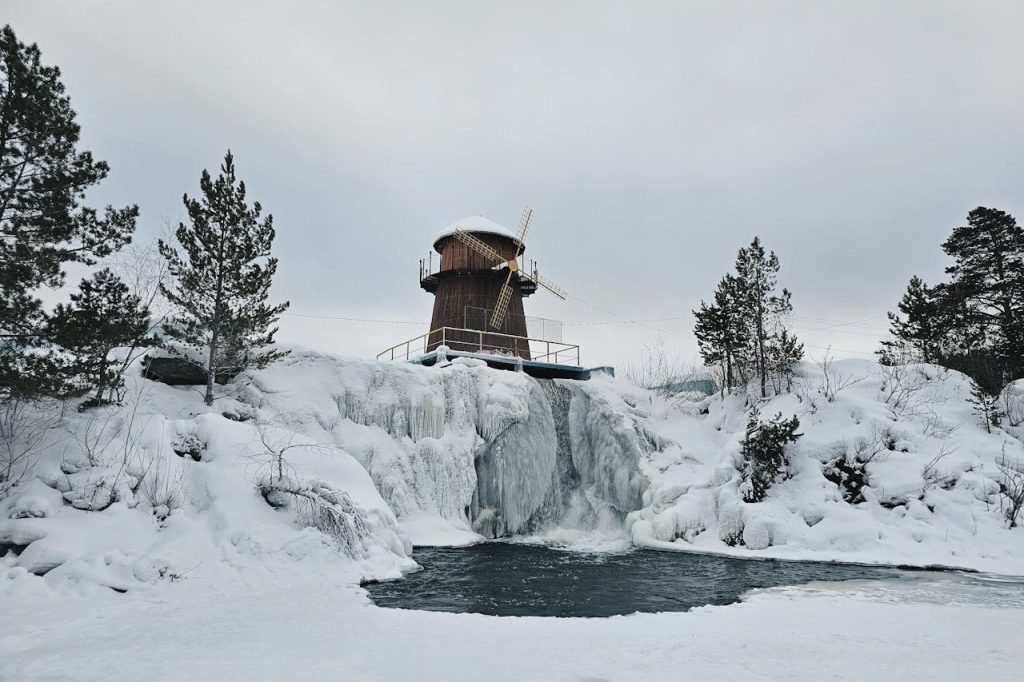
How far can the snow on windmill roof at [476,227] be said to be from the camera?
28141 mm

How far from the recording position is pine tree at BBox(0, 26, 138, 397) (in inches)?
404

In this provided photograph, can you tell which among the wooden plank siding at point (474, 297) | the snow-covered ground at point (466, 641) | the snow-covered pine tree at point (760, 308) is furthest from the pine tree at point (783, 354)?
the snow-covered ground at point (466, 641)

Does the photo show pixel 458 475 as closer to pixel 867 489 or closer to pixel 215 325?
pixel 215 325

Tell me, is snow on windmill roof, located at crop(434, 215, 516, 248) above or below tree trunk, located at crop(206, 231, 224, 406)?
above

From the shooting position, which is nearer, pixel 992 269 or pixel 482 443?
pixel 482 443

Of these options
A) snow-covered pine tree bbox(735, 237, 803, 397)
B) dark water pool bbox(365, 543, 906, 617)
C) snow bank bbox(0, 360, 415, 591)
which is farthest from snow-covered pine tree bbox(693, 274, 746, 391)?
snow bank bbox(0, 360, 415, 591)

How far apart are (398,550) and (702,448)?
14073mm

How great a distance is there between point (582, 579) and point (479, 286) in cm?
1762

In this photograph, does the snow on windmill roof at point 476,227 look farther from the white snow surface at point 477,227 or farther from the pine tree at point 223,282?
the pine tree at point 223,282

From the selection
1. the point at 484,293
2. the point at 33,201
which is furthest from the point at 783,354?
the point at 33,201

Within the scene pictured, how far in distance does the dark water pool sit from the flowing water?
A: 0.05ft

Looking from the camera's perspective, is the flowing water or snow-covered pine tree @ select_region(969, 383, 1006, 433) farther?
Result: snow-covered pine tree @ select_region(969, 383, 1006, 433)

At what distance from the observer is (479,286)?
2764cm

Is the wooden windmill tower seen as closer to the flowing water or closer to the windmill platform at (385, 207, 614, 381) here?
the windmill platform at (385, 207, 614, 381)
